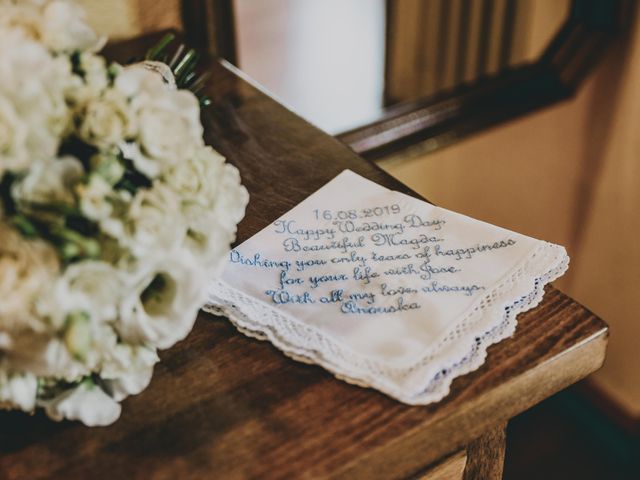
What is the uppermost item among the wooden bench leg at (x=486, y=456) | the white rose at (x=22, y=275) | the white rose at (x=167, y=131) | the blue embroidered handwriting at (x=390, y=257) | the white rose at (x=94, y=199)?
the white rose at (x=167, y=131)

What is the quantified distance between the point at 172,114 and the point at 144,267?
0.10m

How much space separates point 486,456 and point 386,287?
6.4 inches

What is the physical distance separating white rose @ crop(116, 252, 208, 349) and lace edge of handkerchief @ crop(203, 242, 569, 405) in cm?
11

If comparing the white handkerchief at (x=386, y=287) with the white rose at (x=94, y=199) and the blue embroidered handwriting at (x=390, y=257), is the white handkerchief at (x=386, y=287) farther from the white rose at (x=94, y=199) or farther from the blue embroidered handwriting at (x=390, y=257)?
the white rose at (x=94, y=199)

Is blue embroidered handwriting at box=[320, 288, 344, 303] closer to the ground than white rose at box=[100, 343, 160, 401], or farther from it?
closer to the ground

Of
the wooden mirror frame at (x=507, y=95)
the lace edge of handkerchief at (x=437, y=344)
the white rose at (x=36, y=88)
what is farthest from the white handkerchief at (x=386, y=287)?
the wooden mirror frame at (x=507, y=95)

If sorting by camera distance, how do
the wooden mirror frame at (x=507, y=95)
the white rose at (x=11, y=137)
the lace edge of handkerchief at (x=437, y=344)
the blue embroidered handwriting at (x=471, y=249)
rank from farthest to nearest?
the wooden mirror frame at (x=507, y=95) → the blue embroidered handwriting at (x=471, y=249) → the lace edge of handkerchief at (x=437, y=344) → the white rose at (x=11, y=137)

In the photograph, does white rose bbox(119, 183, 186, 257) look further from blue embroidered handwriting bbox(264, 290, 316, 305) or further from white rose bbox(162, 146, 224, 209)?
blue embroidered handwriting bbox(264, 290, 316, 305)

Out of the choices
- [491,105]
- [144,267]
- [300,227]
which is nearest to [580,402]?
[491,105]

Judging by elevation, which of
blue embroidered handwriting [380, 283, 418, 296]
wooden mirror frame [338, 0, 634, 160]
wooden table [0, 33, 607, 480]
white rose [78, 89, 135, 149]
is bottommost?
wooden mirror frame [338, 0, 634, 160]

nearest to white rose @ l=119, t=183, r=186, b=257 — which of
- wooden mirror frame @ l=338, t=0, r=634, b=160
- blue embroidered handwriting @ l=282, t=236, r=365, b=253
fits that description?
blue embroidered handwriting @ l=282, t=236, r=365, b=253

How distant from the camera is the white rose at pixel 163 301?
44 cm

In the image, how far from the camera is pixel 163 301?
456 mm

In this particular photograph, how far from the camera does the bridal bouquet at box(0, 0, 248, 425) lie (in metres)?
0.40
